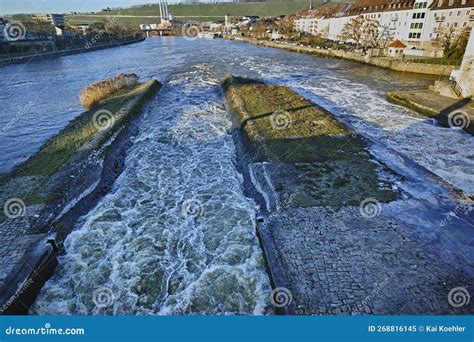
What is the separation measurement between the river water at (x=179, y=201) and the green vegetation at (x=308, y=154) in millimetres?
1978

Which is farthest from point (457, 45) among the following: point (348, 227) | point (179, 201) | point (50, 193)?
point (50, 193)

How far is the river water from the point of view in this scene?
958 centimetres

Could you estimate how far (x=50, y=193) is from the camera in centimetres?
1349

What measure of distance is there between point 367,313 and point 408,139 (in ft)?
54.1

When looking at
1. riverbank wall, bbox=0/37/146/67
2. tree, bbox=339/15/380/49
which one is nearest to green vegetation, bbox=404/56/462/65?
tree, bbox=339/15/380/49

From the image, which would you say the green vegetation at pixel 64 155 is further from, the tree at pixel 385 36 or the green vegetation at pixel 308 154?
the tree at pixel 385 36

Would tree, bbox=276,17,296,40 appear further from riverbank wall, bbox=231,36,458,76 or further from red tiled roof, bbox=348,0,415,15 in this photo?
riverbank wall, bbox=231,36,458,76

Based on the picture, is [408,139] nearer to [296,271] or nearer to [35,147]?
[296,271]

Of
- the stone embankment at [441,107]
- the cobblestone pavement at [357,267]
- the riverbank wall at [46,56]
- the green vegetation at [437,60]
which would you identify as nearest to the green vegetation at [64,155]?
the cobblestone pavement at [357,267]

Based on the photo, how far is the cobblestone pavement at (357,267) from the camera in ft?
25.7

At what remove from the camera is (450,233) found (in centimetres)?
1044

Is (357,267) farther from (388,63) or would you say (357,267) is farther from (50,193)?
(388,63)

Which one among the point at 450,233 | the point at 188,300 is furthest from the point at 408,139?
the point at 188,300

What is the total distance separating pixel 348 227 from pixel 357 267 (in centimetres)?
199
